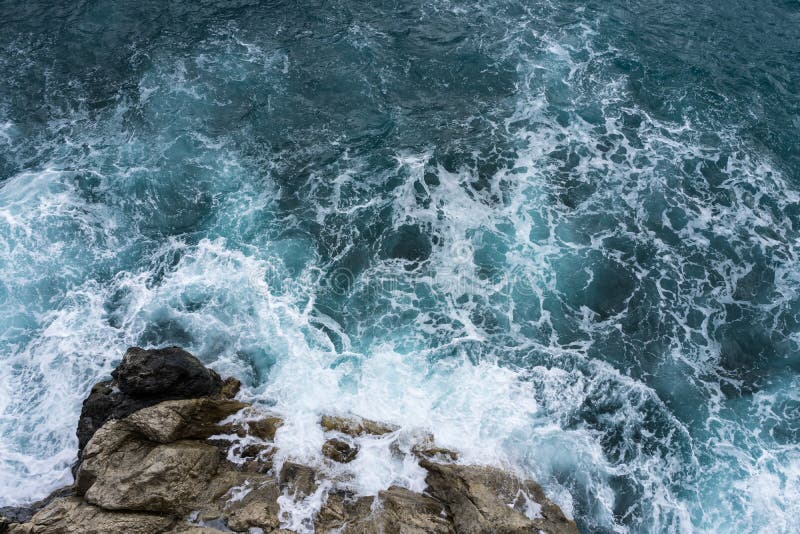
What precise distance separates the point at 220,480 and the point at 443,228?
19.8 m

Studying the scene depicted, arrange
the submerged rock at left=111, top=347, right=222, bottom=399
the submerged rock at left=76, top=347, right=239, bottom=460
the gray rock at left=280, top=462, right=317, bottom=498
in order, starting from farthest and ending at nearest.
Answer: the submerged rock at left=111, top=347, right=222, bottom=399 < the submerged rock at left=76, top=347, right=239, bottom=460 < the gray rock at left=280, top=462, right=317, bottom=498

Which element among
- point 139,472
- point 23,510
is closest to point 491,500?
point 139,472

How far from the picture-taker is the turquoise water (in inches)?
1001

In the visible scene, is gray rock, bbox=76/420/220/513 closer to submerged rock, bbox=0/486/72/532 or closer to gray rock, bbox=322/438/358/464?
submerged rock, bbox=0/486/72/532

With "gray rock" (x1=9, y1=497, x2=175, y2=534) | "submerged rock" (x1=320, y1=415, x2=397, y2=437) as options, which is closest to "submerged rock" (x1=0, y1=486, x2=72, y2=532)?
"gray rock" (x1=9, y1=497, x2=175, y2=534)

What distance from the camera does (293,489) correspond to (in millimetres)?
21594

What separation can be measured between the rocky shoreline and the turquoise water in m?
1.87

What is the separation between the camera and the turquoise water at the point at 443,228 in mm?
25422

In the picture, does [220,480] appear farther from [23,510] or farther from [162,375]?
[23,510]

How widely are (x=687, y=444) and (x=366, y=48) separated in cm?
3728

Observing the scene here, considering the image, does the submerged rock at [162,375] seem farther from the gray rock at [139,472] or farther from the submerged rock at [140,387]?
the gray rock at [139,472]

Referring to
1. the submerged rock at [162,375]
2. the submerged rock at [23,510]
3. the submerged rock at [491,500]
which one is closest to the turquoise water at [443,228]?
the submerged rock at [23,510]

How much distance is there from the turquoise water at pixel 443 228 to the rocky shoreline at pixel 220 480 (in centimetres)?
187

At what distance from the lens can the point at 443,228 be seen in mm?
32750
